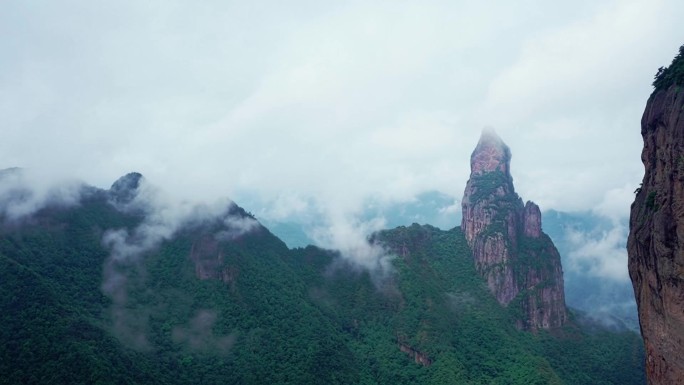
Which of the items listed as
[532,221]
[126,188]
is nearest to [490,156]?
[532,221]

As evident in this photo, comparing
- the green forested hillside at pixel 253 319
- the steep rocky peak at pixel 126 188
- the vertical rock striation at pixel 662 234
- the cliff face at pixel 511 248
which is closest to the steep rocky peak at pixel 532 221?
the cliff face at pixel 511 248

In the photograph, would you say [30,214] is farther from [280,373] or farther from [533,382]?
[533,382]

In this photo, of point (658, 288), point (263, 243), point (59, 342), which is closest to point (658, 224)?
point (658, 288)

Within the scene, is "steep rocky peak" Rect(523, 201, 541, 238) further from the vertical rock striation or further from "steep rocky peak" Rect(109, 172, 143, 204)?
"steep rocky peak" Rect(109, 172, 143, 204)

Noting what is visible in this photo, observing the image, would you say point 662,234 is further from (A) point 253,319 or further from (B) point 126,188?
(B) point 126,188

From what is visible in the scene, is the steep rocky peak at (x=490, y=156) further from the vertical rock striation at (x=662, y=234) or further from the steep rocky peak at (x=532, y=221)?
the vertical rock striation at (x=662, y=234)

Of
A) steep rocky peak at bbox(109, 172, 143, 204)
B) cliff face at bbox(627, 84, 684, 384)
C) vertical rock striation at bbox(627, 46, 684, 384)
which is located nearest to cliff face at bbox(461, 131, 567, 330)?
vertical rock striation at bbox(627, 46, 684, 384)
